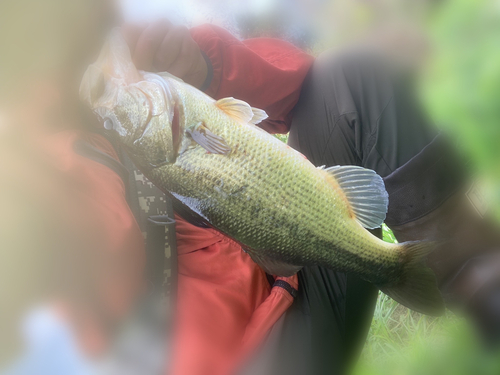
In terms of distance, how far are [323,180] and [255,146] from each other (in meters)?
0.12

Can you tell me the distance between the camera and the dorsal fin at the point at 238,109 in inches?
17.3

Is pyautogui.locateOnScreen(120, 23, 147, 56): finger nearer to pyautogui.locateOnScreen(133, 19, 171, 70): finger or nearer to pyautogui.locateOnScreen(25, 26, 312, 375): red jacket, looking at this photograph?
pyautogui.locateOnScreen(133, 19, 171, 70): finger

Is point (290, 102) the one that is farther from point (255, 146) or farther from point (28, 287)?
point (28, 287)

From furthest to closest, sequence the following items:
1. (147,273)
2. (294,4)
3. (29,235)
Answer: (147,273) < (294,4) < (29,235)

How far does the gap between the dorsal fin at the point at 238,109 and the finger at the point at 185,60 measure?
7cm

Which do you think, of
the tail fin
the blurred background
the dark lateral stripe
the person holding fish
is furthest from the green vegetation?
the dark lateral stripe

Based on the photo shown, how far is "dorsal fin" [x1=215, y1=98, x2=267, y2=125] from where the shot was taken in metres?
0.44

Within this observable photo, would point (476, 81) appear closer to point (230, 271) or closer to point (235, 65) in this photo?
point (235, 65)

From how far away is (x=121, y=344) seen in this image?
34 cm

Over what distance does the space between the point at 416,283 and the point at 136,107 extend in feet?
1.54

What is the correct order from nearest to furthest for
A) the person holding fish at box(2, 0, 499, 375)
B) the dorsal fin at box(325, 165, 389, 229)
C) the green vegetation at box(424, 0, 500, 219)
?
the green vegetation at box(424, 0, 500, 219), the person holding fish at box(2, 0, 499, 375), the dorsal fin at box(325, 165, 389, 229)

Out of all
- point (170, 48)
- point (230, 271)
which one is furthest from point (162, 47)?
point (230, 271)

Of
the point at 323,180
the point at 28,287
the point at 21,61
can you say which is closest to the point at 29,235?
the point at 28,287

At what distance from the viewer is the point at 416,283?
0.44 meters
